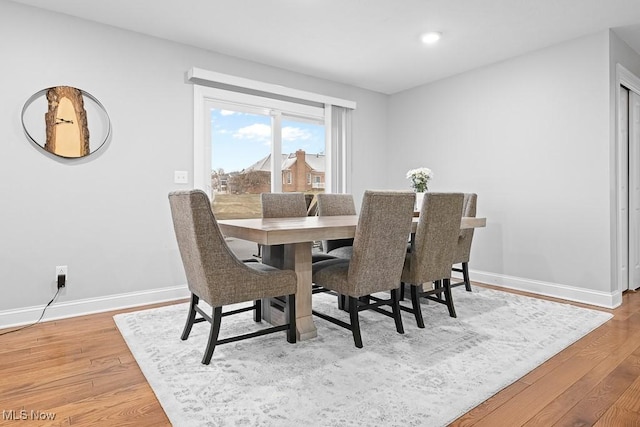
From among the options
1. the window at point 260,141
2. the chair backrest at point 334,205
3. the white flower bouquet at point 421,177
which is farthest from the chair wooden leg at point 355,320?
the window at point 260,141

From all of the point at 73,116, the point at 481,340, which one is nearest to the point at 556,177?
the point at 481,340

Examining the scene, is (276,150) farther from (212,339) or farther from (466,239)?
(212,339)

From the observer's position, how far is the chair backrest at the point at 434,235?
2.50m

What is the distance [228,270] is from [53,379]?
1042mm

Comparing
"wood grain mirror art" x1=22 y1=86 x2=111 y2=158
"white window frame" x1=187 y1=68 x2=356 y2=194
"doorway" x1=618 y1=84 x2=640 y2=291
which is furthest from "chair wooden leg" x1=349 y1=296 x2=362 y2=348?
"doorway" x1=618 y1=84 x2=640 y2=291

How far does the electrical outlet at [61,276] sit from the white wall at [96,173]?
0.03 metres

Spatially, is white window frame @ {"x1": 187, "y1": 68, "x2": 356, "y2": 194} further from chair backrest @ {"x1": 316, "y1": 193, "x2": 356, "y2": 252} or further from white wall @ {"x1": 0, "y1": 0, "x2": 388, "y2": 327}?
chair backrest @ {"x1": 316, "y1": 193, "x2": 356, "y2": 252}

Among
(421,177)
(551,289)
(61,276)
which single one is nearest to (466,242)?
(421,177)

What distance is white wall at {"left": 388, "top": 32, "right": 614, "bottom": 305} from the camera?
3.34 m

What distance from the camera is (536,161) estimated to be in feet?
12.3

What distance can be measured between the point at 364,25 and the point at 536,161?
217 centimetres

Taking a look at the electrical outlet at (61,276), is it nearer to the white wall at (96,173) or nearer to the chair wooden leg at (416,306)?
the white wall at (96,173)

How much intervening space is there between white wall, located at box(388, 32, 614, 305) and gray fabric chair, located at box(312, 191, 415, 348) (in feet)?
7.03

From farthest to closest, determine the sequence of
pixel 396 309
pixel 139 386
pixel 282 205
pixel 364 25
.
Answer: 1. pixel 282 205
2. pixel 364 25
3. pixel 396 309
4. pixel 139 386
